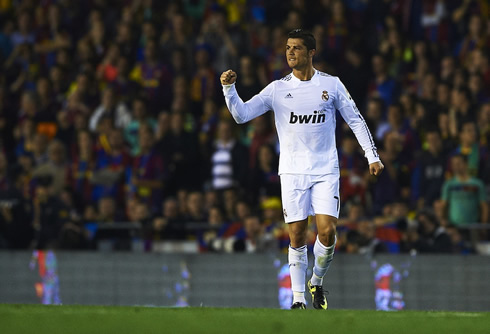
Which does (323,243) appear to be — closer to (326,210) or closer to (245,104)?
(326,210)

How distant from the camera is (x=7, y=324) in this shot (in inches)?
285

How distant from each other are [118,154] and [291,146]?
748 cm

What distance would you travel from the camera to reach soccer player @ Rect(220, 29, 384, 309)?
31.8 feet

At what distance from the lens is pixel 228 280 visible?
13875 mm

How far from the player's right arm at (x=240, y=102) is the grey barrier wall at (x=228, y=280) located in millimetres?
3998

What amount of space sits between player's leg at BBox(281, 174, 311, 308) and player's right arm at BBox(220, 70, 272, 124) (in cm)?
67

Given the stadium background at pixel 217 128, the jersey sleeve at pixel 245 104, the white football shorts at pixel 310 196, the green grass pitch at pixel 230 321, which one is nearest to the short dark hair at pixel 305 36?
the jersey sleeve at pixel 245 104

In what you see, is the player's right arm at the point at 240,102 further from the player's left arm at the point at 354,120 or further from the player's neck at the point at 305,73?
the player's left arm at the point at 354,120

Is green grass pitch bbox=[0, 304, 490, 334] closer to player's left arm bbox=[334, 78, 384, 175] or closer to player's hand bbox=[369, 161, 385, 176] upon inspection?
player's hand bbox=[369, 161, 385, 176]

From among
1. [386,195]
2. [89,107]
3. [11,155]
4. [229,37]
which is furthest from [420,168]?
[11,155]

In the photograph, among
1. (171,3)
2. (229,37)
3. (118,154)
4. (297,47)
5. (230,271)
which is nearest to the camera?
(297,47)

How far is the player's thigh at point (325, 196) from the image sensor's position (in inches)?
381

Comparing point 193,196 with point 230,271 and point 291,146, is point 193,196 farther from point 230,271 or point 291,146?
point 291,146

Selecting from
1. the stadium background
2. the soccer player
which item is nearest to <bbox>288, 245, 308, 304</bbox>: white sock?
the soccer player
